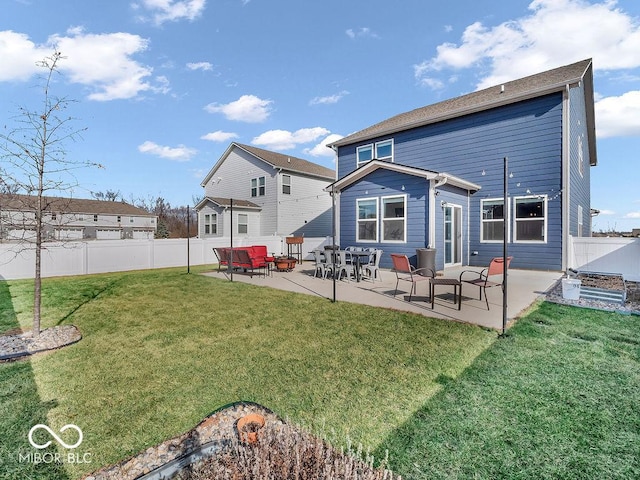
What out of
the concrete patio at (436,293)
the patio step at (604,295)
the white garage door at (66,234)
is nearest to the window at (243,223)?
the white garage door at (66,234)

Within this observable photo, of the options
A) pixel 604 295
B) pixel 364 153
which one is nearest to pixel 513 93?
pixel 364 153

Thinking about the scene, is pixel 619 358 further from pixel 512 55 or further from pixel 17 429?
pixel 512 55

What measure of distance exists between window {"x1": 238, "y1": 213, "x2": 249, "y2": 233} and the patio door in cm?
1434

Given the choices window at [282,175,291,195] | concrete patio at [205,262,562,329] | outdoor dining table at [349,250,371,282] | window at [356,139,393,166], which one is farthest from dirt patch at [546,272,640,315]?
Answer: window at [282,175,291,195]

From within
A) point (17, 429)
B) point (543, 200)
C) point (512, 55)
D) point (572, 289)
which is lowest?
point (17, 429)

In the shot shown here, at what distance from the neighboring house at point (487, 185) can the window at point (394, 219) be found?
0.04 m

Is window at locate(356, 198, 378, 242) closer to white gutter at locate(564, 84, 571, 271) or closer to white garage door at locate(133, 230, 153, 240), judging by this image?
white gutter at locate(564, 84, 571, 271)

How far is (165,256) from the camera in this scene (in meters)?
15.4

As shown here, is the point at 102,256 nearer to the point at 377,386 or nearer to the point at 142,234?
the point at 377,386

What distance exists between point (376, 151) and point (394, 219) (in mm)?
6049

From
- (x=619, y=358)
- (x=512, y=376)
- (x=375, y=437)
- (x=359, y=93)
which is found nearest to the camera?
(x=375, y=437)

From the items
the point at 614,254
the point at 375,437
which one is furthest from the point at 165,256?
the point at 614,254

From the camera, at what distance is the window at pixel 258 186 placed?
22.1m

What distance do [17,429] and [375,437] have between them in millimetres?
2887
